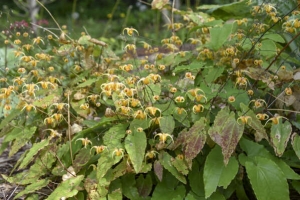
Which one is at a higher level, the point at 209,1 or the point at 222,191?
the point at 222,191

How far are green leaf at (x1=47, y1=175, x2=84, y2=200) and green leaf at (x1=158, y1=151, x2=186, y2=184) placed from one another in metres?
0.32

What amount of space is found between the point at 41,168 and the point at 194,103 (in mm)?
700

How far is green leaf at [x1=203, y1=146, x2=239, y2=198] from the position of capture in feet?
6.15

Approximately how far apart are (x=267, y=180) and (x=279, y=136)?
0.57ft

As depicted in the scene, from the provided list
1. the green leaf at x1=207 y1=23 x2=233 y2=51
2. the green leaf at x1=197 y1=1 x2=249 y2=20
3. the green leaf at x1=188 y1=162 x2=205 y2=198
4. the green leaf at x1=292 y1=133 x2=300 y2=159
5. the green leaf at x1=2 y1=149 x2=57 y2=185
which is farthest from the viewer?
the green leaf at x1=197 y1=1 x2=249 y2=20

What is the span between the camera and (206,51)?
244cm

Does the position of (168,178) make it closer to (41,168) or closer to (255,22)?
(41,168)

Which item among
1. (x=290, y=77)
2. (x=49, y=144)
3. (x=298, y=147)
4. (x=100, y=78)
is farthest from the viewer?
(x=100, y=78)

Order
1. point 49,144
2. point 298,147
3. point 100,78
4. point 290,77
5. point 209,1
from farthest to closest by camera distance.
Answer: point 209,1
point 100,78
point 49,144
point 290,77
point 298,147

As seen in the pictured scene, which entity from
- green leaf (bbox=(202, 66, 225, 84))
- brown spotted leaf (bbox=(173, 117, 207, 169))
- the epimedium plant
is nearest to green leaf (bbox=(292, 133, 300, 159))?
the epimedium plant

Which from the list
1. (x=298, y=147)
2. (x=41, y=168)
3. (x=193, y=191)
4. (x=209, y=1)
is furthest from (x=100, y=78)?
(x=209, y=1)

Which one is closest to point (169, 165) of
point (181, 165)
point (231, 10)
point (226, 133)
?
point (181, 165)

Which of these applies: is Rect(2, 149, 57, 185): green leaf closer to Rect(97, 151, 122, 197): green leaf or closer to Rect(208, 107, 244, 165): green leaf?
Rect(97, 151, 122, 197): green leaf

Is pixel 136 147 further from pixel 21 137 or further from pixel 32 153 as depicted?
pixel 21 137
